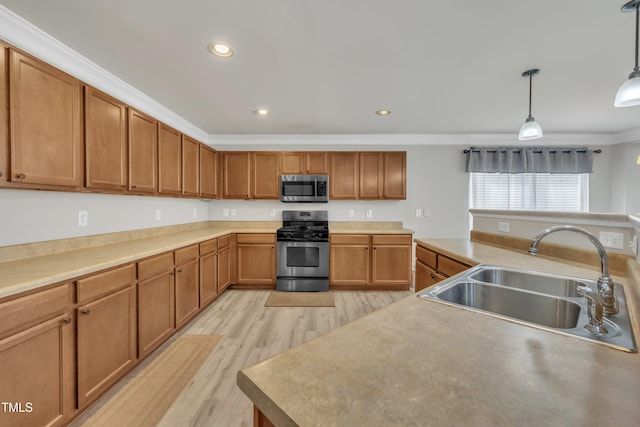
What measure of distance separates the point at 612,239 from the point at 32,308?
10.2ft

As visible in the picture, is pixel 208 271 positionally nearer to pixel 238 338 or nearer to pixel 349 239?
pixel 238 338

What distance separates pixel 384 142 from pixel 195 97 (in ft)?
9.21

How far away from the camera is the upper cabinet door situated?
4.60 ft

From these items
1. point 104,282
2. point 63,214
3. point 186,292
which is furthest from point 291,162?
point 104,282

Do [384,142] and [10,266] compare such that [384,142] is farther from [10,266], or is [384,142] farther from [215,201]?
[10,266]

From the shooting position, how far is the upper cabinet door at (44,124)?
1401 mm

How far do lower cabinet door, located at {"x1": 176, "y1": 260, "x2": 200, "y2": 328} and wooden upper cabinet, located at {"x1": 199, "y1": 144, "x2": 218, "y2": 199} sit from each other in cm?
119

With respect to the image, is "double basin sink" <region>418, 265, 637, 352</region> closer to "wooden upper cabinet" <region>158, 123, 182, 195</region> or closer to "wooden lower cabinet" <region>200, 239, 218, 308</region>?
"wooden lower cabinet" <region>200, 239, 218, 308</region>

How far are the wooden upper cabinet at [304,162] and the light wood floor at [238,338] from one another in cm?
185

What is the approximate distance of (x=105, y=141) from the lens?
1.96 metres

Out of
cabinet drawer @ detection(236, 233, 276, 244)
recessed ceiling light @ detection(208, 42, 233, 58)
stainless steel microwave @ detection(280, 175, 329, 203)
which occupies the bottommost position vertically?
cabinet drawer @ detection(236, 233, 276, 244)

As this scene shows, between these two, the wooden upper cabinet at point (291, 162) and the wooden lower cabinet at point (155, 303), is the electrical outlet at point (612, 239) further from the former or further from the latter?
the wooden upper cabinet at point (291, 162)

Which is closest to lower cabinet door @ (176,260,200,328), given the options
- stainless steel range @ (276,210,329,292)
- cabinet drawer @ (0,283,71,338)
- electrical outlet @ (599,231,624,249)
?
cabinet drawer @ (0,283,71,338)

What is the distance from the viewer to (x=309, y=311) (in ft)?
9.84
